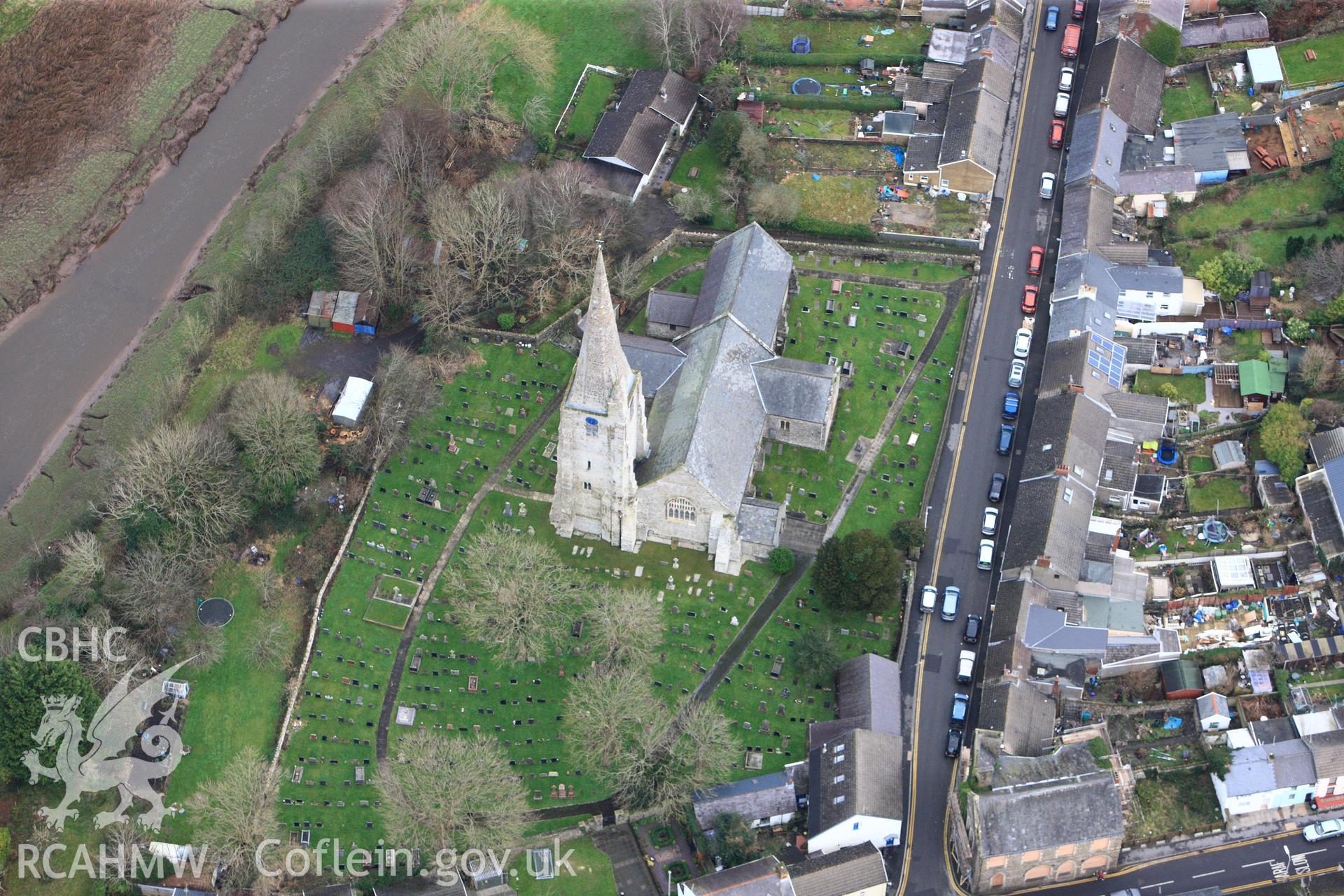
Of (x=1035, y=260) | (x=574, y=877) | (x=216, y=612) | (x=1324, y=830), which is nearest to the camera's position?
(x=1324, y=830)

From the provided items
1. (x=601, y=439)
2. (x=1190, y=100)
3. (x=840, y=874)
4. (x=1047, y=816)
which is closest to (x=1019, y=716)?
(x=1047, y=816)

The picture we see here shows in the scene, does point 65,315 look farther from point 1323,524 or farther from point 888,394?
point 1323,524

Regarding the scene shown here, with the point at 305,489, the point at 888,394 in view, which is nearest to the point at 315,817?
the point at 305,489

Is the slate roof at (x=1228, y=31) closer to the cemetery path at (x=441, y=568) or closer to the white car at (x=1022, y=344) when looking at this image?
the white car at (x=1022, y=344)

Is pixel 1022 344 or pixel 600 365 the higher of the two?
pixel 600 365

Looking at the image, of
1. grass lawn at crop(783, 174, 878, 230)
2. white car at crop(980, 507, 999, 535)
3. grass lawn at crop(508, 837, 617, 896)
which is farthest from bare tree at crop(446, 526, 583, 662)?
grass lawn at crop(783, 174, 878, 230)

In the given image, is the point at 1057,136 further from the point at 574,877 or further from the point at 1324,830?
the point at 574,877

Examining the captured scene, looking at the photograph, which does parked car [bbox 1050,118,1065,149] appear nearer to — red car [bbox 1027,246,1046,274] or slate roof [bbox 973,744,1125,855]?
red car [bbox 1027,246,1046,274]

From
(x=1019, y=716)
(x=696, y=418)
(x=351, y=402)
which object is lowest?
(x=1019, y=716)
